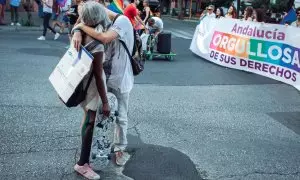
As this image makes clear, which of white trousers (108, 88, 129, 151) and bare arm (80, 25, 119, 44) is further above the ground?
bare arm (80, 25, 119, 44)

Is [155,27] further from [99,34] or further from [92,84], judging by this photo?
[99,34]

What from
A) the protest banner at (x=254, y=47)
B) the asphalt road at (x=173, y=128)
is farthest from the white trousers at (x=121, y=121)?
the protest banner at (x=254, y=47)

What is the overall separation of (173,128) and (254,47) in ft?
19.3

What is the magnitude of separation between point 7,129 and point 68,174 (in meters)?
1.64

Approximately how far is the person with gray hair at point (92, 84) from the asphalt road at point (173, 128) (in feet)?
0.55

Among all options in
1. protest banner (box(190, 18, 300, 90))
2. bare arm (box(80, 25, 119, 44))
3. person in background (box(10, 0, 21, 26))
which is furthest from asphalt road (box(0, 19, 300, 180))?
person in background (box(10, 0, 21, 26))

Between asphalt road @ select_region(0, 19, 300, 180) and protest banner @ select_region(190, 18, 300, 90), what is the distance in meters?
0.49

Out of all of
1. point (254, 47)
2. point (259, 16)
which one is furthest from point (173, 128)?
point (259, 16)

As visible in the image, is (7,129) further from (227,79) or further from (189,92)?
(227,79)

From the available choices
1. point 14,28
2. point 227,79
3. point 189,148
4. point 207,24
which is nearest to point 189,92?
point 227,79

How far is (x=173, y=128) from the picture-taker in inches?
244

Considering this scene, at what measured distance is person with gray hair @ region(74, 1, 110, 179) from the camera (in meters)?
3.98

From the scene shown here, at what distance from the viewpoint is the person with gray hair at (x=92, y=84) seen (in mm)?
3980

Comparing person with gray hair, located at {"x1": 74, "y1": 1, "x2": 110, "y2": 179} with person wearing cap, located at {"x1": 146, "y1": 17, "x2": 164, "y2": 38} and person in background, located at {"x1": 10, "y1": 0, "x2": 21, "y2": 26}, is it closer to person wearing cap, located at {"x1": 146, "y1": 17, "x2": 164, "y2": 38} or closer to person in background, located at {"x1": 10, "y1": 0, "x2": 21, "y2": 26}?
person wearing cap, located at {"x1": 146, "y1": 17, "x2": 164, "y2": 38}
